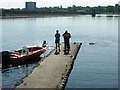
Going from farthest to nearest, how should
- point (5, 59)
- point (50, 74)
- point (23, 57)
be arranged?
1. point (23, 57)
2. point (5, 59)
3. point (50, 74)

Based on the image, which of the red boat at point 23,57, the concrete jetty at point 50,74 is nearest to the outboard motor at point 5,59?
the red boat at point 23,57

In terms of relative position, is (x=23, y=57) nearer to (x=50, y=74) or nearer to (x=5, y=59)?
(x=5, y=59)

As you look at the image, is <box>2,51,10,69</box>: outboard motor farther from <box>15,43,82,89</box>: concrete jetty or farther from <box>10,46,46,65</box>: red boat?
<box>15,43,82,89</box>: concrete jetty

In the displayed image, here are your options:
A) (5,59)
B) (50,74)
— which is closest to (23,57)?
(5,59)

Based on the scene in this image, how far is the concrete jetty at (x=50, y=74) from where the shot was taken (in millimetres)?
19984

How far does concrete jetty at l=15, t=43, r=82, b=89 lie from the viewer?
20.0 m

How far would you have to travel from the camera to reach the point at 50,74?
22.8 m

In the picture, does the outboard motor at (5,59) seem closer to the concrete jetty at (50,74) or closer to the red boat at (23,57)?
the red boat at (23,57)

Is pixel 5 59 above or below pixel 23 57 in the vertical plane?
above

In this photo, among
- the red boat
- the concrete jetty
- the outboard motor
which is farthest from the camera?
the red boat

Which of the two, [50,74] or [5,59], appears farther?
[5,59]

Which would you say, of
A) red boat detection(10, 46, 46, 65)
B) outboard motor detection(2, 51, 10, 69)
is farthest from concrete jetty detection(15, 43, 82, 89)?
outboard motor detection(2, 51, 10, 69)

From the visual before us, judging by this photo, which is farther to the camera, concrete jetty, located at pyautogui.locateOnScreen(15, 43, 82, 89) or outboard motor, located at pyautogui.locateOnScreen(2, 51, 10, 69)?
outboard motor, located at pyautogui.locateOnScreen(2, 51, 10, 69)

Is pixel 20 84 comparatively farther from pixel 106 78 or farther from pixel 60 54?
pixel 60 54
